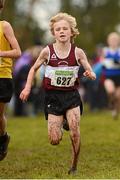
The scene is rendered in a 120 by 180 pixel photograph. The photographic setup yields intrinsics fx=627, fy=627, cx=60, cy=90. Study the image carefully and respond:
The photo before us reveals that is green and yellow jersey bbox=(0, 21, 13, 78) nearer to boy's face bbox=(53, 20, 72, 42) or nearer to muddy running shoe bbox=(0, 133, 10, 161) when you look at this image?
boy's face bbox=(53, 20, 72, 42)

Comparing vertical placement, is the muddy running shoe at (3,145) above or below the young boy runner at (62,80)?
below

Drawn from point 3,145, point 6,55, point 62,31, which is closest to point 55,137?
point 3,145

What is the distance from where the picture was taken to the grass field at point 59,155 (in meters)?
7.85

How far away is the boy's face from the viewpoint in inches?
320

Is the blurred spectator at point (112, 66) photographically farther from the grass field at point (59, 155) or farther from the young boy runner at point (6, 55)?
the young boy runner at point (6, 55)

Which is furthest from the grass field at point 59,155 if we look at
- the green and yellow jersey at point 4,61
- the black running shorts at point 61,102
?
the green and yellow jersey at point 4,61

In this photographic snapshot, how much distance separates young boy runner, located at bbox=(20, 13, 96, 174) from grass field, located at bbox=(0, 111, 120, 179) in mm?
457

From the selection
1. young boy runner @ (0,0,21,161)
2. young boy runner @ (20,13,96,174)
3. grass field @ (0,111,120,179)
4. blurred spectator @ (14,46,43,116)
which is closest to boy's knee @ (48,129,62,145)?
young boy runner @ (20,13,96,174)

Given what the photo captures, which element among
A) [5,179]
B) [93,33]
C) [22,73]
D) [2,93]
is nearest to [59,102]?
[2,93]

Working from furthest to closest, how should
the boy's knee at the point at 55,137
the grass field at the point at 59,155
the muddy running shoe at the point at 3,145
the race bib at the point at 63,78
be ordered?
the muddy running shoe at the point at 3,145 < the race bib at the point at 63,78 < the boy's knee at the point at 55,137 < the grass field at the point at 59,155

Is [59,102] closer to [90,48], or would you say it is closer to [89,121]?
[89,121]

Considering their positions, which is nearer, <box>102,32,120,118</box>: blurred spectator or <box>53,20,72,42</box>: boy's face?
<box>53,20,72,42</box>: boy's face

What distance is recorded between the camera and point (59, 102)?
809 cm

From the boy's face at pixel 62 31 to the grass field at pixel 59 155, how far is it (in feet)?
5.63
